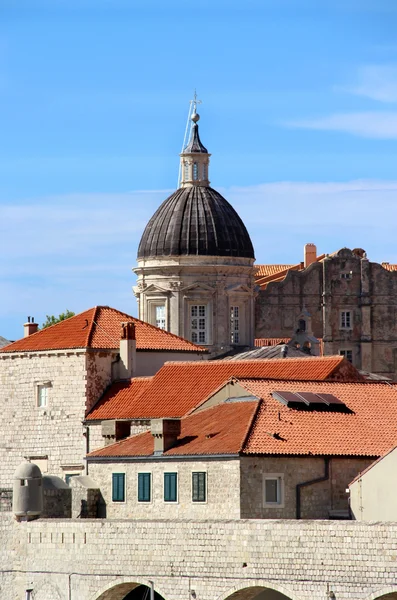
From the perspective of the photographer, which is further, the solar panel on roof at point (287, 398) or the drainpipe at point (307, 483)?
the solar panel on roof at point (287, 398)

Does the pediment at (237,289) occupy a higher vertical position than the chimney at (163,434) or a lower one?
higher

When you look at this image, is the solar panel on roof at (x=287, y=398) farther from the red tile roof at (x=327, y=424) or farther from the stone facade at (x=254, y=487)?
the stone facade at (x=254, y=487)

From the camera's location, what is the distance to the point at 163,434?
52.7 m

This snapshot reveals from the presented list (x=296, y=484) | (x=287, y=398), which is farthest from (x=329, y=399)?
(x=296, y=484)

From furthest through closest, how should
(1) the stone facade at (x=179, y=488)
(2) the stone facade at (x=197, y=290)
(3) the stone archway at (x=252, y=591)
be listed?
(2) the stone facade at (x=197, y=290)
(1) the stone facade at (x=179, y=488)
(3) the stone archway at (x=252, y=591)

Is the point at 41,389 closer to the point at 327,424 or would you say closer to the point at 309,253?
the point at 327,424

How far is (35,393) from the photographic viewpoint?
2584 inches

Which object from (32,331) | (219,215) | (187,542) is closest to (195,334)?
(219,215)

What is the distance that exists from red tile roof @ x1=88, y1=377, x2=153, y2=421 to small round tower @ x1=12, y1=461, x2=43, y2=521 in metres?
10.6

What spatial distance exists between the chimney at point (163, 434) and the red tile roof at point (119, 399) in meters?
8.91

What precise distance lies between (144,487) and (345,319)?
182 feet

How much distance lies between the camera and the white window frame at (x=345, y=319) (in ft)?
352

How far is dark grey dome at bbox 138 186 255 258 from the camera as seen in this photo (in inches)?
3656

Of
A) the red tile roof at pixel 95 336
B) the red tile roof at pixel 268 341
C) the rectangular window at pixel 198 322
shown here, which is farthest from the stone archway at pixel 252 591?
the red tile roof at pixel 268 341
